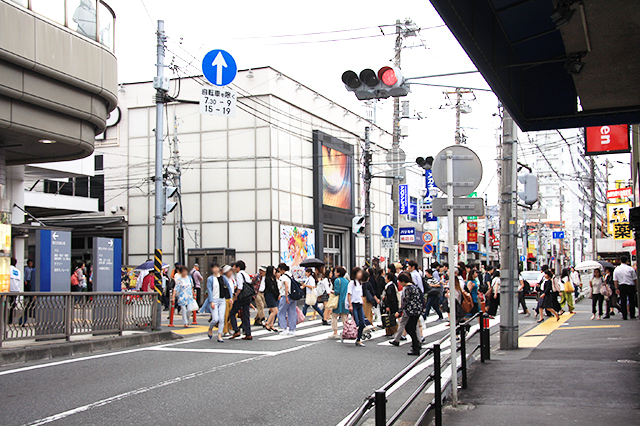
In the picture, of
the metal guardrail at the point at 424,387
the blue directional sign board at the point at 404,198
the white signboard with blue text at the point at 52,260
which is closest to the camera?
the metal guardrail at the point at 424,387

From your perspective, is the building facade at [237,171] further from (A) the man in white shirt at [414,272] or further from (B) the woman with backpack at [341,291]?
(B) the woman with backpack at [341,291]

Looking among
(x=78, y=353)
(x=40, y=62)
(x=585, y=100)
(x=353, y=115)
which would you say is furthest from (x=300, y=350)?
(x=353, y=115)

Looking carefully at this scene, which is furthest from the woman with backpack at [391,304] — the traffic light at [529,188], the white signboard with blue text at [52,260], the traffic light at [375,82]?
the white signboard with blue text at [52,260]

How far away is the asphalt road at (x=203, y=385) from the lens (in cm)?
Answer: 686

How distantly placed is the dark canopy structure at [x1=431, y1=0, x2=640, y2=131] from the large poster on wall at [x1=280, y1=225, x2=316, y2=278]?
20425 millimetres

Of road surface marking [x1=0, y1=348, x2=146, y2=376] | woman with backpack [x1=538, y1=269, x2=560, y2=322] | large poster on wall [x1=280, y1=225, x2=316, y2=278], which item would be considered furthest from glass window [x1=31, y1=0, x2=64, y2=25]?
large poster on wall [x1=280, y1=225, x2=316, y2=278]

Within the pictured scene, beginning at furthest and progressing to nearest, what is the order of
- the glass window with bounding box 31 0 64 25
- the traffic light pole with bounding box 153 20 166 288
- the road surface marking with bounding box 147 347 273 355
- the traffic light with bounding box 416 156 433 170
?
the traffic light with bounding box 416 156 433 170 → the traffic light pole with bounding box 153 20 166 288 → the glass window with bounding box 31 0 64 25 → the road surface marking with bounding box 147 347 273 355

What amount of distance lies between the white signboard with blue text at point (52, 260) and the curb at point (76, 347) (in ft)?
4.50

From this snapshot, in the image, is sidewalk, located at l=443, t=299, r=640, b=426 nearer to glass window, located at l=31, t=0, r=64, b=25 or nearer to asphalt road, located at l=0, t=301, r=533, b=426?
asphalt road, located at l=0, t=301, r=533, b=426

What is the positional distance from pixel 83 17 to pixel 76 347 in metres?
8.30

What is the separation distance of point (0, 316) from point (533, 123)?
9.82 metres

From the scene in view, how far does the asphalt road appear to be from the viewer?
22.5 feet

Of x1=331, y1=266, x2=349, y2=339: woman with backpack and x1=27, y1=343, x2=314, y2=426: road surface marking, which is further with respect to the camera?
x1=331, y1=266, x2=349, y2=339: woman with backpack

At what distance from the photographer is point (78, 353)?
39.7ft
